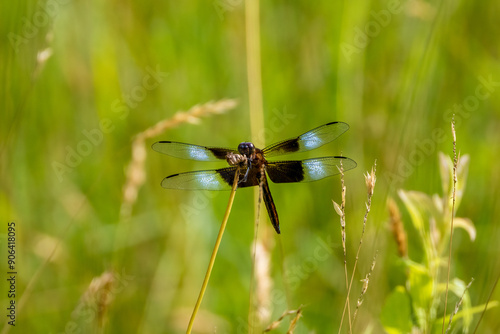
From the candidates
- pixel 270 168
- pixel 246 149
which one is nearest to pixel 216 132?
pixel 270 168

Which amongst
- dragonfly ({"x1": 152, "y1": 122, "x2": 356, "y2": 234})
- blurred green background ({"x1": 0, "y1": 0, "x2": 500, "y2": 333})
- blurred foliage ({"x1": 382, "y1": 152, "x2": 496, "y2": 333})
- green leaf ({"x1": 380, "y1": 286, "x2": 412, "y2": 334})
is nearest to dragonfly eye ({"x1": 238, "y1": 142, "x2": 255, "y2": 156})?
dragonfly ({"x1": 152, "y1": 122, "x2": 356, "y2": 234})

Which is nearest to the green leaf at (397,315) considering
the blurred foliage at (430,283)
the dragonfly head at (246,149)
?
the blurred foliage at (430,283)

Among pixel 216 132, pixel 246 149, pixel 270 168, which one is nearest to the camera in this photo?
pixel 246 149

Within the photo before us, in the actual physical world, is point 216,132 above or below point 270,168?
above

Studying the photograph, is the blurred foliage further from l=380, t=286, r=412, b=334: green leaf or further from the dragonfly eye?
the dragonfly eye

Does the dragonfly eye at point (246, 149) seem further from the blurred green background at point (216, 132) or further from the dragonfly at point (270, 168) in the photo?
the blurred green background at point (216, 132)

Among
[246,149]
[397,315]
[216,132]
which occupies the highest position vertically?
[216,132]

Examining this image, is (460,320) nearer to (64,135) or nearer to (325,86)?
(325,86)

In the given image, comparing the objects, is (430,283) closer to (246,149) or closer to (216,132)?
(246,149)
